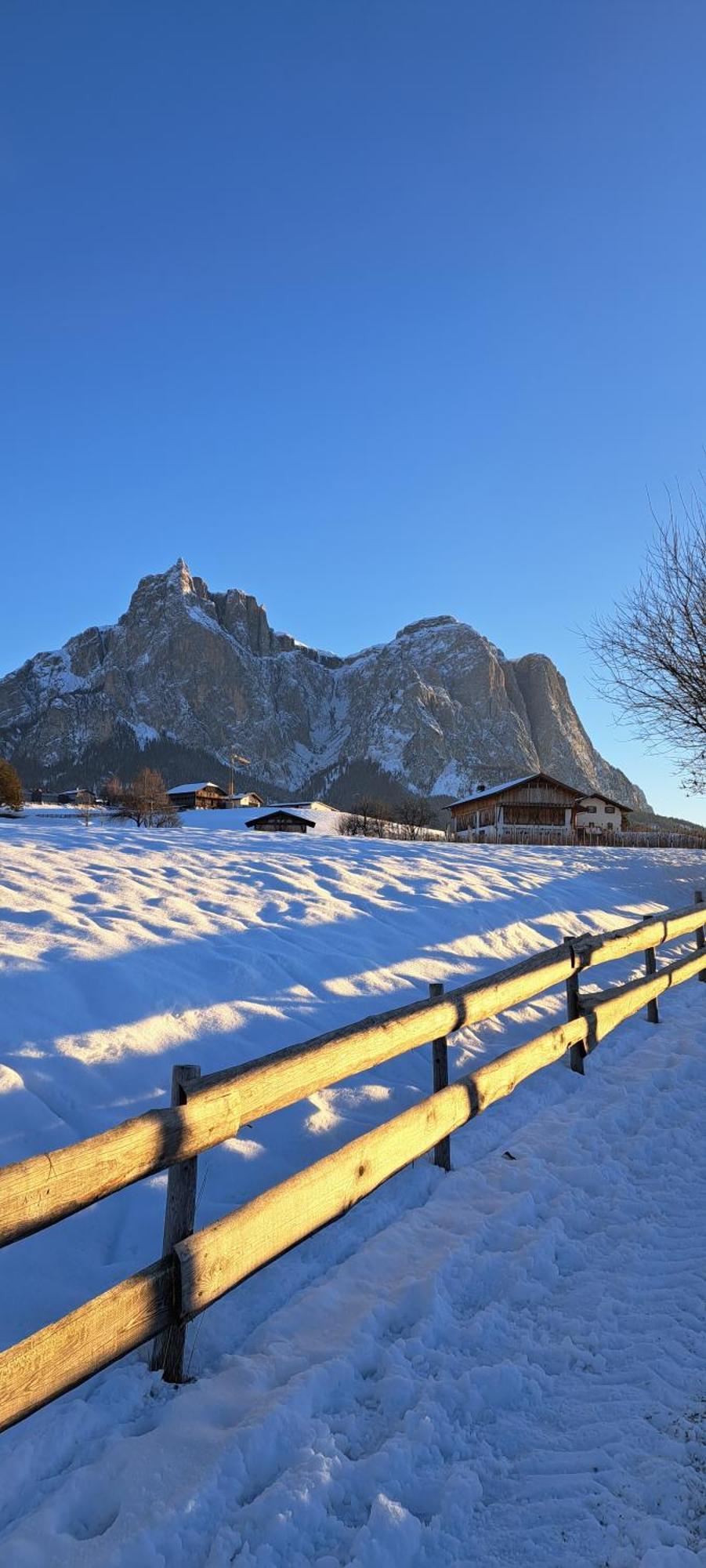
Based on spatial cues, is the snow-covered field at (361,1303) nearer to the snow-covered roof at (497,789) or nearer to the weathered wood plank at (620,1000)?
the weathered wood plank at (620,1000)

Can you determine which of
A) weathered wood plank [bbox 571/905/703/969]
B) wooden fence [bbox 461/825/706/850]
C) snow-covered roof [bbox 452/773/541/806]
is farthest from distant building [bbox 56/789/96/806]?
weathered wood plank [bbox 571/905/703/969]

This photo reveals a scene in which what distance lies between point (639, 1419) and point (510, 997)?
296 centimetres

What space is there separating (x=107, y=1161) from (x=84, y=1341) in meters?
0.48

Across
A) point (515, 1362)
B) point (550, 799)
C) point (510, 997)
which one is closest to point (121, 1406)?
point (515, 1362)

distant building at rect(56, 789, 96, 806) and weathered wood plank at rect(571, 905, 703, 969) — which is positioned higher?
distant building at rect(56, 789, 96, 806)

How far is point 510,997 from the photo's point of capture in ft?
17.6

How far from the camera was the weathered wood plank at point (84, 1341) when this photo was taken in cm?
200

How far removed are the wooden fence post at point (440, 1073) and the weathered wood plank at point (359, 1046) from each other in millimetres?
177

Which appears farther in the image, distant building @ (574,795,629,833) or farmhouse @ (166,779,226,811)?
farmhouse @ (166,779,226,811)

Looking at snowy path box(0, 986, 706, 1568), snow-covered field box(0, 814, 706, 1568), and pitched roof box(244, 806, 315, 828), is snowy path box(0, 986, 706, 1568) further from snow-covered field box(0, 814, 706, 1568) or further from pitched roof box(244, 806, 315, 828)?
pitched roof box(244, 806, 315, 828)

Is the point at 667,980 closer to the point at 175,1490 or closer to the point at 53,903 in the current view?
the point at 53,903

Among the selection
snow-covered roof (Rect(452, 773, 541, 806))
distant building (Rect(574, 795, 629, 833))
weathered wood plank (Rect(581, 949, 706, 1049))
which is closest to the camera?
weathered wood plank (Rect(581, 949, 706, 1049))

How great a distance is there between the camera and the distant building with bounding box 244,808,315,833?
54.6 metres

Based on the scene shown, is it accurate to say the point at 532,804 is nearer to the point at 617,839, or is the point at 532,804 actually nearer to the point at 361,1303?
the point at 617,839
